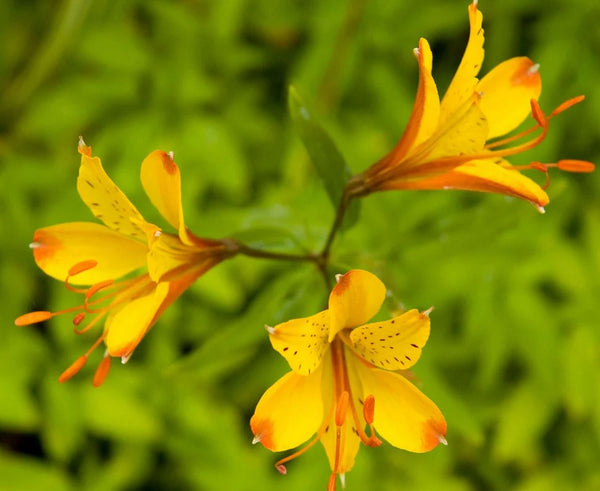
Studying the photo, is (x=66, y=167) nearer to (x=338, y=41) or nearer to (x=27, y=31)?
(x=27, y=31)

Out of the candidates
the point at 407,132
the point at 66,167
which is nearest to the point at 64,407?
the point at 66,167

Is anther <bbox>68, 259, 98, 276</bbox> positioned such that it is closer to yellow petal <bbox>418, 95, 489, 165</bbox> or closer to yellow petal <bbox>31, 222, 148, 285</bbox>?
yellow petal <bbox>31, 222, 148, 285</bbox>

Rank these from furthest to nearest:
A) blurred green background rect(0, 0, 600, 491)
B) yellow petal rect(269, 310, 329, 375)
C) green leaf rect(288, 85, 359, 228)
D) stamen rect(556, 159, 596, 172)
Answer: blurred green background rect(0, 0, 600, 491) < green leaf rect(288, 85, 359, 228) < stamen rect(556, 159, 596, 172) < yellow petal rect(269, 310, 329, 375)

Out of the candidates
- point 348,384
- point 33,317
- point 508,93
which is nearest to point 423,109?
point 508,93

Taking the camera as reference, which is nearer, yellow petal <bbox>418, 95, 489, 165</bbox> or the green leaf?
yellow petal <bbox>418, 95, 489, 165</bbox>

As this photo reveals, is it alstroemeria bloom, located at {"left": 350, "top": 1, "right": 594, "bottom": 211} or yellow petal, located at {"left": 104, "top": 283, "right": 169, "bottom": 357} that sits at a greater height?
alstroemeria bloom, located at {"left": 350, "top": 1, "right": 594, "bottom": 211}

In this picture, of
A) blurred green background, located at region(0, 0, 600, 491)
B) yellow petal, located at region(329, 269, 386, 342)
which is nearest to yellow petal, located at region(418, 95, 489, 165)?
yellow petal, located at region(329, 269, 386, 342)

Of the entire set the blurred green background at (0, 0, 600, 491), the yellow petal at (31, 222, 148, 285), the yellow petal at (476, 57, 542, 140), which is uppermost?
the yellow petal at (476, 57, 542, 140)
